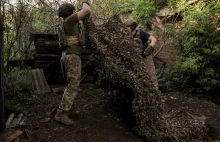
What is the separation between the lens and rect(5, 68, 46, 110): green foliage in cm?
515

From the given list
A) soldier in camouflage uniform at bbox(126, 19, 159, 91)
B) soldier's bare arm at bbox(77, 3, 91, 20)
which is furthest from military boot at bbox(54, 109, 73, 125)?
soldier in camouflage uniform at bbox(126, 19, 159, 91)

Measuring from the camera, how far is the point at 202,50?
6930 millimetres

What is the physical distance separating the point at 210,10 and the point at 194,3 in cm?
123

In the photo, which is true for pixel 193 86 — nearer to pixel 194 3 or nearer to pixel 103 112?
pixel 194 3

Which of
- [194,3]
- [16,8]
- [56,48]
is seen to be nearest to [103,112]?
[56,48]

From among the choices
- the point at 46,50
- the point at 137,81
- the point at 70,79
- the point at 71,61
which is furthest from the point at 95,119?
the point at 46,50

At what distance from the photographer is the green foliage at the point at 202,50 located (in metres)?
6.81

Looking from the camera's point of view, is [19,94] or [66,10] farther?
[19,94]

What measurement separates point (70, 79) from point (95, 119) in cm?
94

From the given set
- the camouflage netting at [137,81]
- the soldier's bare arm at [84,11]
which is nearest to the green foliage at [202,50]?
the camouflage netting at [137,81]

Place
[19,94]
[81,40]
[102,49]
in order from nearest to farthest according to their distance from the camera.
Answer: [81,40], [102,49], [19,94]

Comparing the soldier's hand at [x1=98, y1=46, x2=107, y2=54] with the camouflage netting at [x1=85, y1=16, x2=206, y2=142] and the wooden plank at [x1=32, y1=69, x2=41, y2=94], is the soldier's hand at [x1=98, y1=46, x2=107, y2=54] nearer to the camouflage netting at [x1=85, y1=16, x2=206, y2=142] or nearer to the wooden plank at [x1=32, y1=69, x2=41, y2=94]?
the camouflage netting at [x1=85, y1=16, x2=206, y2=142]

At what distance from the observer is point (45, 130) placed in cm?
397

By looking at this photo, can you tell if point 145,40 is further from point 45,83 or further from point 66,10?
point 45,83
